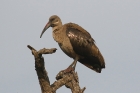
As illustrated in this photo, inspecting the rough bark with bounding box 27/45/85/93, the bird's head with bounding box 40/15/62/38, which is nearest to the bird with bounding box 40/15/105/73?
the bird's head with bounding box 40/15/62/38

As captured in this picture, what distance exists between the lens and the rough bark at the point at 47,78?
10.9 meters

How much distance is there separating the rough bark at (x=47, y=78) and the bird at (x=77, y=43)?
85.7 inches

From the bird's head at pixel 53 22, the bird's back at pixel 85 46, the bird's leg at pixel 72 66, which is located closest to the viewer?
the bird's leg at pixel 72 66

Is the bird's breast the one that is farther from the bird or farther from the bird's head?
the bird's head

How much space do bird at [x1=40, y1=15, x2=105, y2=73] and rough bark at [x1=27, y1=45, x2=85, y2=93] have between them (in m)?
2.18

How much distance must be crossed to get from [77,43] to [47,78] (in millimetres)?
4920

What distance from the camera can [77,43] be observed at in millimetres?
16641

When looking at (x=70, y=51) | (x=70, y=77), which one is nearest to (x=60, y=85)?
(x=70, y=77)

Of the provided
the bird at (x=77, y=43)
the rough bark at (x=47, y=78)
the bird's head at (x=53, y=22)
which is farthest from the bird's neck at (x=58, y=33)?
the rough bark at (x=47, y=78)

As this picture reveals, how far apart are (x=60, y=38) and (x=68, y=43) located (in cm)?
31

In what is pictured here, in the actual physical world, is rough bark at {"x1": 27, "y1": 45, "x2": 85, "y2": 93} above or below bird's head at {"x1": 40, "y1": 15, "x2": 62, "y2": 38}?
below

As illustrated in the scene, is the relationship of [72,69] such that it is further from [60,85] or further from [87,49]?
[60,85]

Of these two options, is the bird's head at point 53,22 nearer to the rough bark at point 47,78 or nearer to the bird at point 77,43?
the bird at point 77,43

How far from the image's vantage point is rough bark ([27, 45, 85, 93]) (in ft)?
35.8
